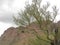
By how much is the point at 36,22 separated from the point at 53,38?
Answer: 3657mm

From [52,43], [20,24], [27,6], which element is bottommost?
[52,43]

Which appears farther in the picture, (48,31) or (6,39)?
(6,39)

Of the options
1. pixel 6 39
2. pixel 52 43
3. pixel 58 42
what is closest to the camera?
pixel 52 43

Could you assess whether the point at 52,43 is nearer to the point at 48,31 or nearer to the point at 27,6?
the point at 48,31

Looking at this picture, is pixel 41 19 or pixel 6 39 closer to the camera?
pixel 41 19

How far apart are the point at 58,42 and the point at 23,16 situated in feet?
26.2

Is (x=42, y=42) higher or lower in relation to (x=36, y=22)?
lower

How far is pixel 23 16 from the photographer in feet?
156

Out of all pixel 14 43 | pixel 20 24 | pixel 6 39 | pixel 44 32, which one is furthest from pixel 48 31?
pixel 6 39

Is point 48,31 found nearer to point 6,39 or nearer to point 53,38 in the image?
point 53,38

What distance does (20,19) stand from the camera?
4731 cm

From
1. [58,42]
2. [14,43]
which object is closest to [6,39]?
[14,43]

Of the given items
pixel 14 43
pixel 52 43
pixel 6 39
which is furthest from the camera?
pixel 6 39

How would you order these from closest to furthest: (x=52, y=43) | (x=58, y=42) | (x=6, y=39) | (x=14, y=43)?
(x=52, y=43) < (x=58, y=42) < (x=14, y=43) < (x=6, y=39)
